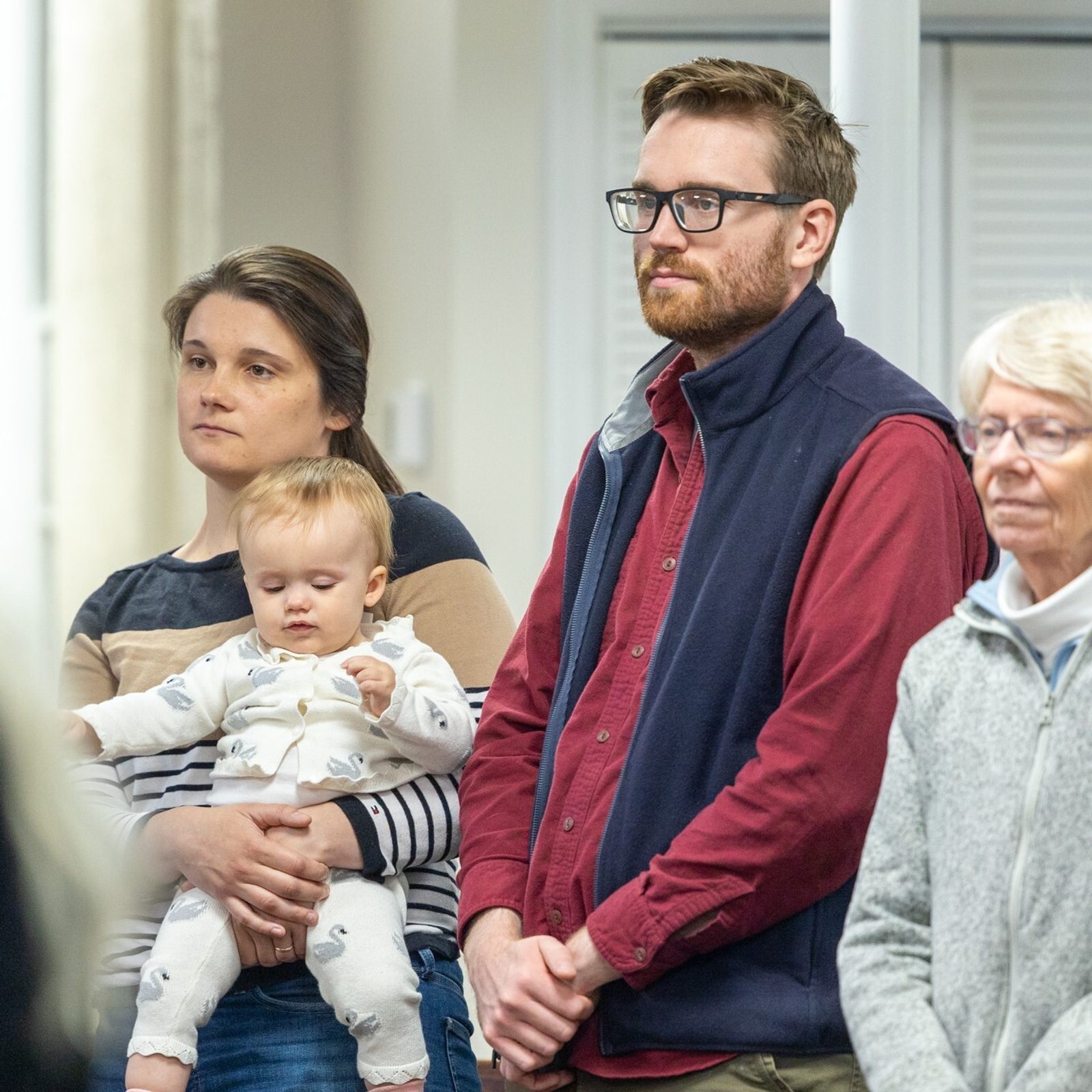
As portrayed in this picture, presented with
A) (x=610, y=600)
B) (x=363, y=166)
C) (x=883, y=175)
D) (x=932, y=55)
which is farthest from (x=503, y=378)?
(x=610, y=600)

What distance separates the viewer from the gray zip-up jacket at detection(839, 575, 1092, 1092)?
1.17 m

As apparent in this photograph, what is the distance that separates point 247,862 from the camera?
1.72 m

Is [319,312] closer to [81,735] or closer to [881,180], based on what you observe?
[81,735]

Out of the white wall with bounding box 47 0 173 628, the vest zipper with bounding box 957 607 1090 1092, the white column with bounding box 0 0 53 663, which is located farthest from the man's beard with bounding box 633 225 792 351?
the white column with bounding box 0 0 53 663

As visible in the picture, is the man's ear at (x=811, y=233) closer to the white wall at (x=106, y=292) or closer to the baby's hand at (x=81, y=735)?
the baby's hand at (x=81, y=735)

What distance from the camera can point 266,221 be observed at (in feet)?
13.4

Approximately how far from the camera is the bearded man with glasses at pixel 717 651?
1.44 m

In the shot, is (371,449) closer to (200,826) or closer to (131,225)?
(200,826)

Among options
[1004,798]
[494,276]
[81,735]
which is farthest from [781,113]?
[494,276]

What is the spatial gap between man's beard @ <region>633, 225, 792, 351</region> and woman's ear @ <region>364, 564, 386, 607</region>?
18.1 inches

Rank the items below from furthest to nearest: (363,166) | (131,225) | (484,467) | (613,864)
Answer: (363,166) → (131,225) → (484,467) → (613,864)

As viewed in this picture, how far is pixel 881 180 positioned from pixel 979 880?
105 centimetres

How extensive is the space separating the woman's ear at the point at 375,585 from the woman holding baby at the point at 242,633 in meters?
0.06

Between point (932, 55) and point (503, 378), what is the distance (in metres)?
1.22
